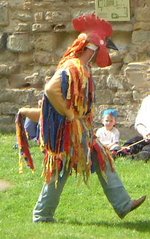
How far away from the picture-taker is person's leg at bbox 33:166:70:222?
643 cm

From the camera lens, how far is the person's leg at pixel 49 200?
643 centimetres

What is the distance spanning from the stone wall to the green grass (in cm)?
207

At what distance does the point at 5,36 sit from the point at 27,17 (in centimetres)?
48

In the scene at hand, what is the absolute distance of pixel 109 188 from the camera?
6.55 metres

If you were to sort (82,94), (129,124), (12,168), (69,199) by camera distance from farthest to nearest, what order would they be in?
(129,124) → (12,168) → (69,199) → (82,94)

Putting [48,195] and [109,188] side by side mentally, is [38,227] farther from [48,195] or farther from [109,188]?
[109,188]

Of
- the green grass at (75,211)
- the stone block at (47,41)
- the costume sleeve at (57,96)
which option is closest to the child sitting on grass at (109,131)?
the green grass at (75,211)

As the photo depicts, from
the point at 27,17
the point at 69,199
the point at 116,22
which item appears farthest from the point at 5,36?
the point at 69,199

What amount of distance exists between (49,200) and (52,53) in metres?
5.45

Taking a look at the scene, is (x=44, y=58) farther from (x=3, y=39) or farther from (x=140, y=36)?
(x=140, y=36)

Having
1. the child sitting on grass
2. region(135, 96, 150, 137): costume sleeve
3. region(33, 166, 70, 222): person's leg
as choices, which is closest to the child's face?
the child sitting on grass

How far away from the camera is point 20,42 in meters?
11.8

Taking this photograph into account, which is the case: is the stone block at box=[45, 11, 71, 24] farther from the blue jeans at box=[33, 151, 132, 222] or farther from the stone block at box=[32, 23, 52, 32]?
the blue jeans at box=[33, 151, 132, 222]

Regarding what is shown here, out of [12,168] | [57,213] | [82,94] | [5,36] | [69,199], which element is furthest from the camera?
[5,36]
